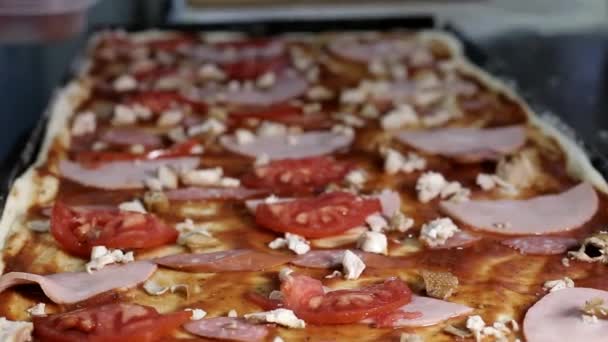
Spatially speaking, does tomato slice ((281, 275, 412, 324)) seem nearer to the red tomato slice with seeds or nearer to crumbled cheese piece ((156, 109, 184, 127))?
the red tomato slice with seeds

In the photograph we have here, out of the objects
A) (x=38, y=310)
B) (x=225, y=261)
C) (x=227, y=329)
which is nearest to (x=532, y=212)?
(x=225, y=261)

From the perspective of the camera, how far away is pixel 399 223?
250cm

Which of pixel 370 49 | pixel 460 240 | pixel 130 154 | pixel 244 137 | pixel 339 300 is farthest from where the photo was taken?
pixel 370 49

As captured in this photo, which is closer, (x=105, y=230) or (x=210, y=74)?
(x=105, y=230)

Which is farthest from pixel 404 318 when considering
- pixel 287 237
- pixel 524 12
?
pixel 524 12

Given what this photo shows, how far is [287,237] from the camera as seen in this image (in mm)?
2418

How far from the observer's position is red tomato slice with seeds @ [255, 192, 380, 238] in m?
2.45

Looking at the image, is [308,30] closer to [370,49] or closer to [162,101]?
[370,49]

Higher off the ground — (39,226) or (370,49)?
(370,49)

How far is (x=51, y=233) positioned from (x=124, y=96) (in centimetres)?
130

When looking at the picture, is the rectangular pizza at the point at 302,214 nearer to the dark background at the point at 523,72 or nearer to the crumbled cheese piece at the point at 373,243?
the crumbled cheese piece at the point at 373,243

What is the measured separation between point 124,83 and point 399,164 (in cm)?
127

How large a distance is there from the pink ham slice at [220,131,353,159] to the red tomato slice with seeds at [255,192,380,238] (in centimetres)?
45

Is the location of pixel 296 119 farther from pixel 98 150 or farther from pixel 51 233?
pixel 51 233
